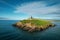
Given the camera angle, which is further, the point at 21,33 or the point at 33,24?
the point at 33,24

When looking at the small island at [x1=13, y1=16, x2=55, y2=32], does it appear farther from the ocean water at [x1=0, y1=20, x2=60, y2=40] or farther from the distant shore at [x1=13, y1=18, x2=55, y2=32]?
the ocean water at [x1=0, y1=20, x2=60, y2=40]

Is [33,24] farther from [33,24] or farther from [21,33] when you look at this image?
[21,33]

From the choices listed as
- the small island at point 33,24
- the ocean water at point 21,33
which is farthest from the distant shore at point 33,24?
the ocean water at point 21,33

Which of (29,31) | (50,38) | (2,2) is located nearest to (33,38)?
(29,31)

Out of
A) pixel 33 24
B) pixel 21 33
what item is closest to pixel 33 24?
pixel 33 24

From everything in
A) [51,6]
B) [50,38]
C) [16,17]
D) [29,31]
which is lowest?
[50,38]

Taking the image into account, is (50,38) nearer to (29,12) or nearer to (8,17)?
(29,12)

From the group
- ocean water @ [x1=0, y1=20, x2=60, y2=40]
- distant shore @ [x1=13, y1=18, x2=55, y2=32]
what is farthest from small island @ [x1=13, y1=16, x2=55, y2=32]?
ocean water @ [x1=0, y1=20, x2=60, y2=40]
